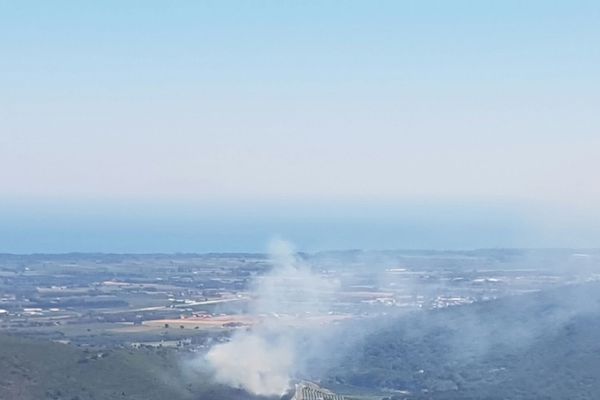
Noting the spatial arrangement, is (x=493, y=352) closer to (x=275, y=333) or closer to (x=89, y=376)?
(x=275, y=333)

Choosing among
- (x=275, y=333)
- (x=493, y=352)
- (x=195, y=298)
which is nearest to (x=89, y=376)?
(x=275, y=333)

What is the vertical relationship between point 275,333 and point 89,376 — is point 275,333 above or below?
above

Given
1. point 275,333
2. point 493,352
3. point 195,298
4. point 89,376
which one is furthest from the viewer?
point 195,298

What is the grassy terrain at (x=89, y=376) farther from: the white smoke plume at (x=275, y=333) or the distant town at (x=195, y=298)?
the distant town at (x=195, y=298)

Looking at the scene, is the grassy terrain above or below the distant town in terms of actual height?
Answer: below

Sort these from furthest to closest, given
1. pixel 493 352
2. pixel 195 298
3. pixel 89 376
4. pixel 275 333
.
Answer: pixel 195 298 → pixel 275 333 → pixel 493 352 → pixel 89 376

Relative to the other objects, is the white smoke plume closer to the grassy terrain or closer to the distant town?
the distant town

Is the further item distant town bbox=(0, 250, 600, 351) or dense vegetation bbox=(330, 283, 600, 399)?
distant town bbox=(0, 250, 600, 351)

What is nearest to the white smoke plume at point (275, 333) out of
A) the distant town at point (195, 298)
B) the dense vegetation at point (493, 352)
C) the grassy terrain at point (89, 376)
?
the distant town at point (195, 298)

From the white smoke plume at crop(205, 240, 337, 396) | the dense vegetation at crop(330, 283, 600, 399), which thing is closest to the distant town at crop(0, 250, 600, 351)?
the white smoke plume at crop(205, 240, 337, 396)
